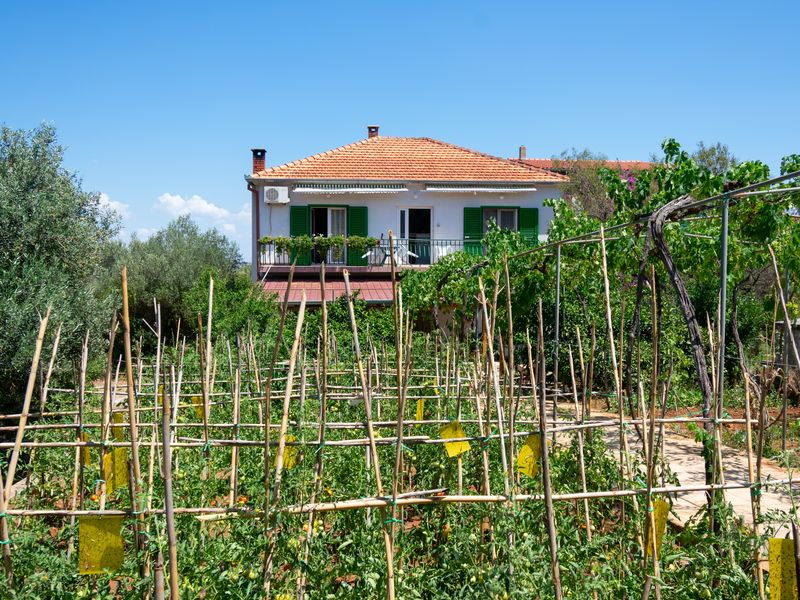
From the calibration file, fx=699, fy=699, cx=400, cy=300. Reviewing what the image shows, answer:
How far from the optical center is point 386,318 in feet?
49.2

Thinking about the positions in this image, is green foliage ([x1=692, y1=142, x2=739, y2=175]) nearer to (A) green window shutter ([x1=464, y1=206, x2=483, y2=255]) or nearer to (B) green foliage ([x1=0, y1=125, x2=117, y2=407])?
(A) green window shutter ([x1=464, y1=206, x2=483, y2=255])

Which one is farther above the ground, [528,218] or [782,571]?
[528,218]

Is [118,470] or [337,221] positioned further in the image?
[337,221]

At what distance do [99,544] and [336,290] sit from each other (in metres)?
15.3

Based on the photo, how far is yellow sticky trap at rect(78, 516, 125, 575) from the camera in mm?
3020

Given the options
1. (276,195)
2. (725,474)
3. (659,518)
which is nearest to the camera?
(659,518)

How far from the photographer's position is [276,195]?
19.6 metres

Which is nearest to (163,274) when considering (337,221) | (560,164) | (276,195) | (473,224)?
(276,195)

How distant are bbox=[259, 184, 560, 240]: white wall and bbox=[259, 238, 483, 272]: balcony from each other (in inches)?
16.1

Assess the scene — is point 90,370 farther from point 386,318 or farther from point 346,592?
point 346,592

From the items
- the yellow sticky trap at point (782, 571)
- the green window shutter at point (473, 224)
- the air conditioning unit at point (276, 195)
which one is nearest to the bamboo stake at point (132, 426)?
the yellow sticky trap at point (782, 571)

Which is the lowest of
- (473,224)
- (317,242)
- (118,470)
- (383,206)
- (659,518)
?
(659,518)

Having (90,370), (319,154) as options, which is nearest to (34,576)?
(90,370)

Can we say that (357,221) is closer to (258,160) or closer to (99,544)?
(258,160)
